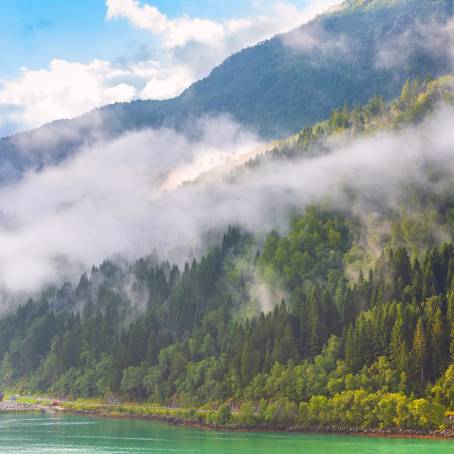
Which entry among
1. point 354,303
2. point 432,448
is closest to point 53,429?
point 354,303

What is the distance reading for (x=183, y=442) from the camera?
517ft

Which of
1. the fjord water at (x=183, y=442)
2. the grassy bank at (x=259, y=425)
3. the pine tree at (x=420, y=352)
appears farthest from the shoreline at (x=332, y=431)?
the pine tree at (x=420, y=352)

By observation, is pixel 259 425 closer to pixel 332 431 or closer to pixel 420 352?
pixel 332 431

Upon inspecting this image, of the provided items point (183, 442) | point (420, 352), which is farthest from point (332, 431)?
point (183, 442)

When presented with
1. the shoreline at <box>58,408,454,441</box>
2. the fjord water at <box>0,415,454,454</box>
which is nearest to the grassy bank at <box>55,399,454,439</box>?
the shoreline at <box>58,408,454,441</box>

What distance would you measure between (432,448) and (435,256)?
2799 inches

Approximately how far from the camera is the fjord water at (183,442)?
136375mm

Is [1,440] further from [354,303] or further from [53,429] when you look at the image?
[354,303]

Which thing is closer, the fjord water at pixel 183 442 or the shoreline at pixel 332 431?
the fjord water at pixel 183 442

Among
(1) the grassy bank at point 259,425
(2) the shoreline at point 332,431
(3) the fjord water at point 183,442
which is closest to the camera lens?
(3) the fjord water at point 183,442

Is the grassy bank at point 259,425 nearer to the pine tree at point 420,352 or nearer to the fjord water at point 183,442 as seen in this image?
the fjord water at point 183,442

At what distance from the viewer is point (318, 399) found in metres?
166

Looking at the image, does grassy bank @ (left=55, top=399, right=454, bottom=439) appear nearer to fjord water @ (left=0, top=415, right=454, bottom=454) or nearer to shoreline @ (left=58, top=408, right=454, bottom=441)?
shoreline @ (left=58, top=408, right=454, bottom=441)

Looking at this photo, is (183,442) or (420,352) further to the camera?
(420,352)
